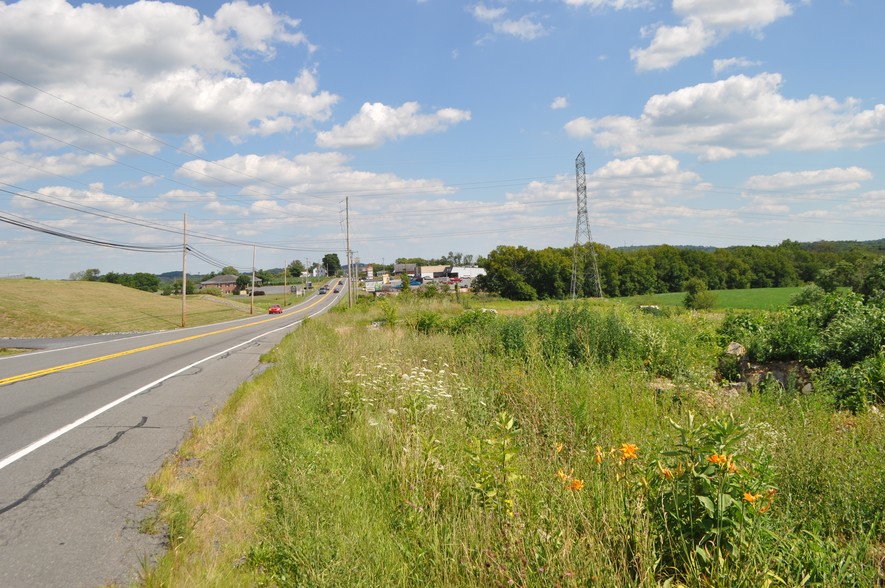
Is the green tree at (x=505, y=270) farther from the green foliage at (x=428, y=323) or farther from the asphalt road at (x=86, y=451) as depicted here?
the asphalt road at (x=86, y=451)

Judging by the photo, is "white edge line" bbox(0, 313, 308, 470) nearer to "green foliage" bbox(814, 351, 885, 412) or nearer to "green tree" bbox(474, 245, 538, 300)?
"green foliage" bbox(814, 351, 885, 412)

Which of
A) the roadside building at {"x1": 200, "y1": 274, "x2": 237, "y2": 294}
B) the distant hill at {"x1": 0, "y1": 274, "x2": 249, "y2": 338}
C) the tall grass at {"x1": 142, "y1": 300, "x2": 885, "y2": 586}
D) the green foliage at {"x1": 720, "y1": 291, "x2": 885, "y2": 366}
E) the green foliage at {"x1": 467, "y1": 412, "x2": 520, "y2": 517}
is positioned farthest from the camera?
the roadside building at {"x1": 200, "y1": 274, "x2": 237, "y2": 294}

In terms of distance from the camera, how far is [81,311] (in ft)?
140

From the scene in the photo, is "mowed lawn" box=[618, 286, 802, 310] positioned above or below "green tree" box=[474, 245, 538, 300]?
below

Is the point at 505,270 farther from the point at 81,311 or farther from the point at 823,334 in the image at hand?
the point at 823,334

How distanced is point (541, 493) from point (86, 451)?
20.5ft

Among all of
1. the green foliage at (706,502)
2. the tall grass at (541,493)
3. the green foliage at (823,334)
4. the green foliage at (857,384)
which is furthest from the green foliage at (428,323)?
the green foliage at (706,502)

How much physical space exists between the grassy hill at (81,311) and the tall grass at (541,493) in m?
30.4

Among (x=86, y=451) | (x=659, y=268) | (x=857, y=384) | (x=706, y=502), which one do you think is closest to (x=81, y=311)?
(x=86, y=451)

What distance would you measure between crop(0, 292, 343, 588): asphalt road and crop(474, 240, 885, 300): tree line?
70669mm

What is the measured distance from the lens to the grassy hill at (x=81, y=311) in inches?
1251

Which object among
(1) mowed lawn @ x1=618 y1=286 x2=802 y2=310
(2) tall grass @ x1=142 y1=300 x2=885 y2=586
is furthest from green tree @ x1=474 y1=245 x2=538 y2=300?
(2) tall grass @ x1=142 y1=300 x2=885 y2=586

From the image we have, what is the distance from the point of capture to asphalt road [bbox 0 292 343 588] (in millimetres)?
4383

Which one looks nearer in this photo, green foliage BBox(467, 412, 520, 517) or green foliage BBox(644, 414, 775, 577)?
green foliage BBox(644, 414, 775, 577)
